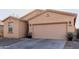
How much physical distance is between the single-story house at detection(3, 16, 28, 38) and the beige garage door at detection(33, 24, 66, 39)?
1.95m

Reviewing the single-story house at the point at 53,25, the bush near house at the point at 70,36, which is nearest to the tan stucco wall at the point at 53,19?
the single-story house at the point at 53,25

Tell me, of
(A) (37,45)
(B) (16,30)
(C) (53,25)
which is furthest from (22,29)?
(A) (37,45)

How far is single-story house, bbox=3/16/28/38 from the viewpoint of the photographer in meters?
18.0

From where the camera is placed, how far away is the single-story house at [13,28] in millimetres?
17956

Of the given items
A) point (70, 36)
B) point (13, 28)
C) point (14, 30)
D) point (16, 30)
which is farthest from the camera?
→ point (13, 28)

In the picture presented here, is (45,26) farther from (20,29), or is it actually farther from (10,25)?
(10,25)

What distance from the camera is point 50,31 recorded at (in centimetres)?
1691

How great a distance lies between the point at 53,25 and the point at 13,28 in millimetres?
5247

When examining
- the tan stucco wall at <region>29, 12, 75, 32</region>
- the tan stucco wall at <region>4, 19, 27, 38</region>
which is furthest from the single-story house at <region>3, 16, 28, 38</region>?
the tan stucco wall at <region>29, 12, 75, 32</region>

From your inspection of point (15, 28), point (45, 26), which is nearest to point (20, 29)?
point (15, 28)

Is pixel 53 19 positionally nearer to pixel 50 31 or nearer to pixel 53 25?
pixel 53 25

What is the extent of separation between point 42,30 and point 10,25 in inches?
173
